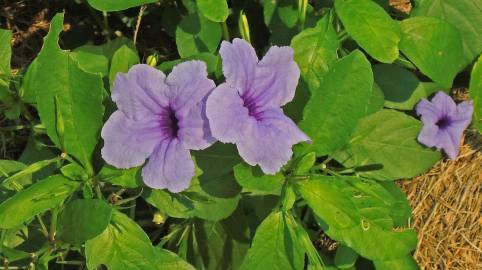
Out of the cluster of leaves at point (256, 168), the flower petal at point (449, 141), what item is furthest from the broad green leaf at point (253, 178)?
the flower petal at point (449, 141)

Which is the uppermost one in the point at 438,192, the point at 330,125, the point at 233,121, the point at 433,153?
the point at 233,121

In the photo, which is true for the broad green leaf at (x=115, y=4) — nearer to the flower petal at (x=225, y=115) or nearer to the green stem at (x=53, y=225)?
the flower petal at (x=225, y=115)

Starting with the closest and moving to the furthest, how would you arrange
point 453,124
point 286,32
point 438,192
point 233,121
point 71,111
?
point 233,121, point 71,111, point 286,32, point 453,124, point 438,192

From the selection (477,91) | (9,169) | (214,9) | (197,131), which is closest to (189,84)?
(197,131)

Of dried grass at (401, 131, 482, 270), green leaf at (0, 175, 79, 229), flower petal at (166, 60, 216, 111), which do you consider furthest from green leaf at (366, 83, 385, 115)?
green leaf at (0, 175, 79, 229)

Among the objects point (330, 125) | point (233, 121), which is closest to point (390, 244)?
point (330, 125)

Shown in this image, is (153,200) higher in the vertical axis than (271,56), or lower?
lower

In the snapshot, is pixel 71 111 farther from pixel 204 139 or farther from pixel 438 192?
pixel 438 192

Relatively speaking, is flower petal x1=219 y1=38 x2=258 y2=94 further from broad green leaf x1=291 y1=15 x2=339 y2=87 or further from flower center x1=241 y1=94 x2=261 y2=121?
broad green leaf x1=291 y1=15 x2=339 y2=87
